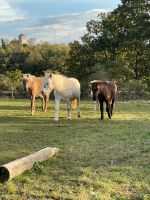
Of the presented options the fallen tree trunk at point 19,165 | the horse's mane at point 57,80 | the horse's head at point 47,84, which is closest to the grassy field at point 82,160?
the fallen tree trunk at point 19,165

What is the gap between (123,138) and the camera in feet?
37.1

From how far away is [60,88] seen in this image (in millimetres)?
15672

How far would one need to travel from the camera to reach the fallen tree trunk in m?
7.06

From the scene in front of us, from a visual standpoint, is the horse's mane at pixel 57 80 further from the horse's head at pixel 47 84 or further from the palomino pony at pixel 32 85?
the palomino pony at pixel 32 85

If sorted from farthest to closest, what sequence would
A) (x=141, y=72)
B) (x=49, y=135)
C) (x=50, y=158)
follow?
1. (x=141, y=72)
2. (x=49, y=135)
3. (x=50, y=158)

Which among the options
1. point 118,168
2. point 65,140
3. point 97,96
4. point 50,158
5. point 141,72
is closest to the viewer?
point 118,168

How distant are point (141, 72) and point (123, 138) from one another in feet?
102

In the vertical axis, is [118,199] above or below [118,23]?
below

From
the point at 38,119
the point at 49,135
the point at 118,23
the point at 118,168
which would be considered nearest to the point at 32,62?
the point at 118,23

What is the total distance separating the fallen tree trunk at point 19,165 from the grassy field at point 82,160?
0.35 ft

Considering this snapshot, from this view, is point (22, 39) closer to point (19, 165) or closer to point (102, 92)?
point (102, 92)

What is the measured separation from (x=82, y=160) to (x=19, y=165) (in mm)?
1600

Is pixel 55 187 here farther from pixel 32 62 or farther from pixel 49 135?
pixel 32 62

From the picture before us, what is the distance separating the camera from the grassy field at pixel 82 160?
255 inches
